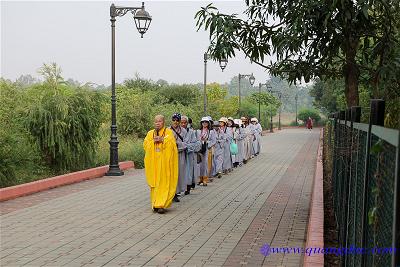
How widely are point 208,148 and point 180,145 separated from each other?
414 cm

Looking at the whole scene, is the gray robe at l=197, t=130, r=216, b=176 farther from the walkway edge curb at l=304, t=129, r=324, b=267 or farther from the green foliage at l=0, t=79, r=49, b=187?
the green foliage at l=0, t=79, r=49, b=187

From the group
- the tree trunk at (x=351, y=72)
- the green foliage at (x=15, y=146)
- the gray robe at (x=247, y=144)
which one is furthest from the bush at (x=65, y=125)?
the tree trunk at (x=351, y=72)

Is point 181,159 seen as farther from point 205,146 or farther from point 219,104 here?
Result: point 219,104

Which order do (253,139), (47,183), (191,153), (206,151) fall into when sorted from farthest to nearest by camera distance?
(253,139), (206,151), (47,183), (191,153)

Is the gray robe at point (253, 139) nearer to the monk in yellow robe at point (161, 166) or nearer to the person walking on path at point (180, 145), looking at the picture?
the person walking on path at point (180, 145)

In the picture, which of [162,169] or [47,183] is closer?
[162,169]

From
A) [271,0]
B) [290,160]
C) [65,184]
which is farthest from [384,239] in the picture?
[290,160]

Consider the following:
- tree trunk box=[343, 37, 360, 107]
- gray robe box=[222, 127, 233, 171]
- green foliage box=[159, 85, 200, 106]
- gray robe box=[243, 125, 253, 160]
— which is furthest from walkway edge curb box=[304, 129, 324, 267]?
green foliage box=[159, 85, 200, 106]

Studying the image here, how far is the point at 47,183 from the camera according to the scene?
12.4 m

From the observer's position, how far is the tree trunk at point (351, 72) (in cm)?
784

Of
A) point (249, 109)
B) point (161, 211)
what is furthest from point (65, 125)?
point (249, 109)

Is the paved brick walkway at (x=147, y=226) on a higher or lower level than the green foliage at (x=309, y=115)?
lower

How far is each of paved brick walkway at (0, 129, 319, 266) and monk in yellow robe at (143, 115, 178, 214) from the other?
1.03 ft

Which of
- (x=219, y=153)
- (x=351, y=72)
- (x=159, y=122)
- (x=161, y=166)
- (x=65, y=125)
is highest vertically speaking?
(x=351, y=72)
